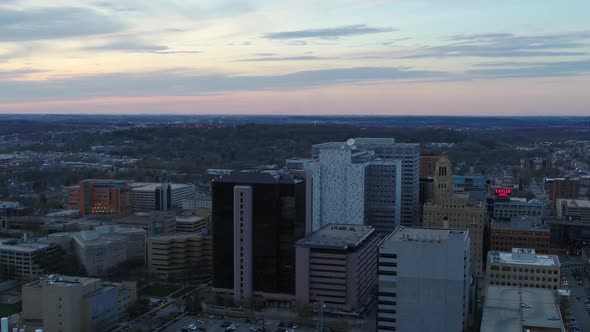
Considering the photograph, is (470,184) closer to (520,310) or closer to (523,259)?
(523,259)

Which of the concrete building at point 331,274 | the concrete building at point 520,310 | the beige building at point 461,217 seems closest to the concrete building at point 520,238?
the beige building at point 461,217

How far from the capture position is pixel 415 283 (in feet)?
84.5

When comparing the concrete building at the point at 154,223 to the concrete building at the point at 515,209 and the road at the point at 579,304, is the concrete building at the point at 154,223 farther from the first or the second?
the road at the point at 579,304

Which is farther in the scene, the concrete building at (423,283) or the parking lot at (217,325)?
the parking lot at (217,325)

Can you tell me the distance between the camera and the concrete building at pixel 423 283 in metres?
25.4

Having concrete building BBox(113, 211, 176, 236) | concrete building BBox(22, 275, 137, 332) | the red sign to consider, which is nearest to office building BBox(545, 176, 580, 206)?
the red sign

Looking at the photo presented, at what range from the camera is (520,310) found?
23922 millimetres

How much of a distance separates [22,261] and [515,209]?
33.3 meters

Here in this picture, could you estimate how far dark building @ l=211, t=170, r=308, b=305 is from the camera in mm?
33031

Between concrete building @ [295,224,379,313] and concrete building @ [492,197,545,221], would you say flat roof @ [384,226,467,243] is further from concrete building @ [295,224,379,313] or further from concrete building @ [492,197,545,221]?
concrete building @ [492,197,545,221]

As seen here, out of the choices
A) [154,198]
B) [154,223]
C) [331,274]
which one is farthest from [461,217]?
[154,198]

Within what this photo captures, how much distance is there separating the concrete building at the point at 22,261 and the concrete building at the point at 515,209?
3066 cm

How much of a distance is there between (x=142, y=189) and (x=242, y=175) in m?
29.1

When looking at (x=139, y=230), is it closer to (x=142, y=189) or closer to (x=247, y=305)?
(x=247, y=305)
